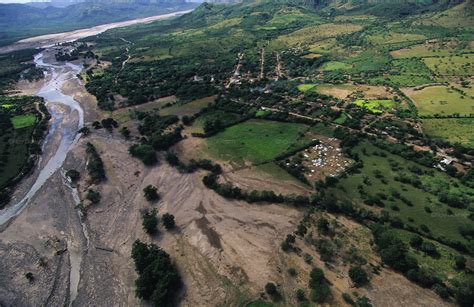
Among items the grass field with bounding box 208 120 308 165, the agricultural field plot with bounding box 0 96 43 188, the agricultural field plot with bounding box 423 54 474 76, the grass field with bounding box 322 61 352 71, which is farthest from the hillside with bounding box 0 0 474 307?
the grass field with bounding box 322 61 352 71

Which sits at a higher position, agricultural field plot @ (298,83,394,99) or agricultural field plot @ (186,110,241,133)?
agricultural field plot @ (186,110,241,133)

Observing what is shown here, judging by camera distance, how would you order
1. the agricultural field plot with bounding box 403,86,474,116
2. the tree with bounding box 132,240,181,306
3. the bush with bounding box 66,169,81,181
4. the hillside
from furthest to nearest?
1. the agricultural field plot with bounding box 403,86,474,116
2. the bush with bounding box 66,169,81,181
3. the hillside
4. the tree with bounding box 132,240,181,306

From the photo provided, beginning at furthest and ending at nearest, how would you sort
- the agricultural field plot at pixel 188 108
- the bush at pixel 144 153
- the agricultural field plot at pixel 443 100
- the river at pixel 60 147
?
the agricultural field plot at pixel 188 108, the agricultural field plot at pixel 443 100, the bush at pixel 144 153, the river at pixel 60 147

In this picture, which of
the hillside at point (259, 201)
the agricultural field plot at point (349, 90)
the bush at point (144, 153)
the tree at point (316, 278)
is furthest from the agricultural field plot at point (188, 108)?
the tree at point (316, 278)

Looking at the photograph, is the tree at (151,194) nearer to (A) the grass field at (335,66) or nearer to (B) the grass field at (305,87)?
(B) the grass field at (305,87)

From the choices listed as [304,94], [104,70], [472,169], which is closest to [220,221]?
[472,169]

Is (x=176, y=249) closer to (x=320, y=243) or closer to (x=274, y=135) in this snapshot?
(x=320, y=243)

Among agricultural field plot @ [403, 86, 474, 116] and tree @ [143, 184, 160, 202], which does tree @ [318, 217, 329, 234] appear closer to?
tree @ [143, 184, 160, 202]
